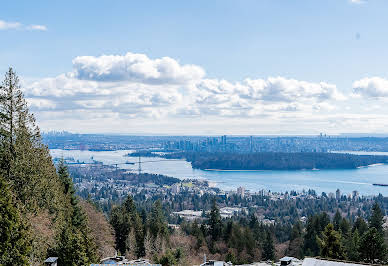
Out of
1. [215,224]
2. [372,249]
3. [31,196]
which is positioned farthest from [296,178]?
[31,196]

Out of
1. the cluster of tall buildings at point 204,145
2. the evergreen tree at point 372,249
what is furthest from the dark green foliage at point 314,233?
the cluster of tall buildings at point 204,145

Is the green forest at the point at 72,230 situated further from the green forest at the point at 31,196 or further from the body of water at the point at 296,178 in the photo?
the body of water at the point at 296,178

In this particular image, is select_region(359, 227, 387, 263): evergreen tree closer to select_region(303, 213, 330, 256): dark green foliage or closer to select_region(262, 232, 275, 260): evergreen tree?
select_region(303, 213, 330, 256): dark green foliage

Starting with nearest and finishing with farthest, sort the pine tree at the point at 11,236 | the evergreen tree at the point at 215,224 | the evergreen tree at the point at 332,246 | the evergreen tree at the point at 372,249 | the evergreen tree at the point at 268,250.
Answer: the pine tree at the point at 11,236 → the evergreen tree at the point at 332,246 → the evergreen tree at the point at 372,249 → the evergreen tree at the point at 268,250 → the evergreen tree at the point at 215,224

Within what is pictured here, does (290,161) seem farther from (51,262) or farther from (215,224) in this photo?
(51,262)

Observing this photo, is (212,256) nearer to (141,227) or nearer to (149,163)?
(141,227)

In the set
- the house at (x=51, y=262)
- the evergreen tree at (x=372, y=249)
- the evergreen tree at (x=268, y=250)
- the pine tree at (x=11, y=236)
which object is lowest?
the evergreen tree at (x=268, y=250)

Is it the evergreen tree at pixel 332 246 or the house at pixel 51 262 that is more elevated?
the house at pixel 51 262

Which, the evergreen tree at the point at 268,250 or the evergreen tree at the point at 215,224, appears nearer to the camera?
the evergreen tree at the point at 268,250
